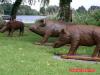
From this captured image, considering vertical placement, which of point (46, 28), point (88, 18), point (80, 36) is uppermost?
point (80, 36)

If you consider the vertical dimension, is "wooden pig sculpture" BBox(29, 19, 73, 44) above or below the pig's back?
below

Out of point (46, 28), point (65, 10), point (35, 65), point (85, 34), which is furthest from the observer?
point (65, 10)

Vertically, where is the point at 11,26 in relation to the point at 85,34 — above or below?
below

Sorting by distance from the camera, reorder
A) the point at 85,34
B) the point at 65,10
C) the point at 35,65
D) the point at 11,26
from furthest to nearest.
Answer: the point at 11,26 < the point at 65,10 < the point at 85,34 < the point at 35,65

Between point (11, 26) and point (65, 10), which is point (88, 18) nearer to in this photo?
point (65, 10)

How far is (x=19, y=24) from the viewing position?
21844 mm

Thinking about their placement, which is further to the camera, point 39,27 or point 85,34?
point 39,27

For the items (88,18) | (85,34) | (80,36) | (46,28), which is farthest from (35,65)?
(88,18)

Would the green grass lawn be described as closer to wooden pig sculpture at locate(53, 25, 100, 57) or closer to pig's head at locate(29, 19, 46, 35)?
wooden pig sculpture at locate(53, 25, 100, 57)

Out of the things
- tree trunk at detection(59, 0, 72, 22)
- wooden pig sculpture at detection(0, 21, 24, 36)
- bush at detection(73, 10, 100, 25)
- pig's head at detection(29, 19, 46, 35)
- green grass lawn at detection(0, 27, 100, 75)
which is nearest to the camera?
green grass lawn at detection(0, 27, 100, 75)

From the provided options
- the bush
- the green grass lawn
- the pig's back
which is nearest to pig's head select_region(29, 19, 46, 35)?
the bush

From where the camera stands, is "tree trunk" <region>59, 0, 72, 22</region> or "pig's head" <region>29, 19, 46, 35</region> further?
"tree trunk" <region>59, 0, 72, 22</region>

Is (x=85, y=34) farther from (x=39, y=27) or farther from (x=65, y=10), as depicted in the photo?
(x=65, y=10)

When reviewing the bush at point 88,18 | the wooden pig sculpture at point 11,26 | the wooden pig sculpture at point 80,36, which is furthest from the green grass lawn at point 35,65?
the wooden pig sculpture at point 11,26
